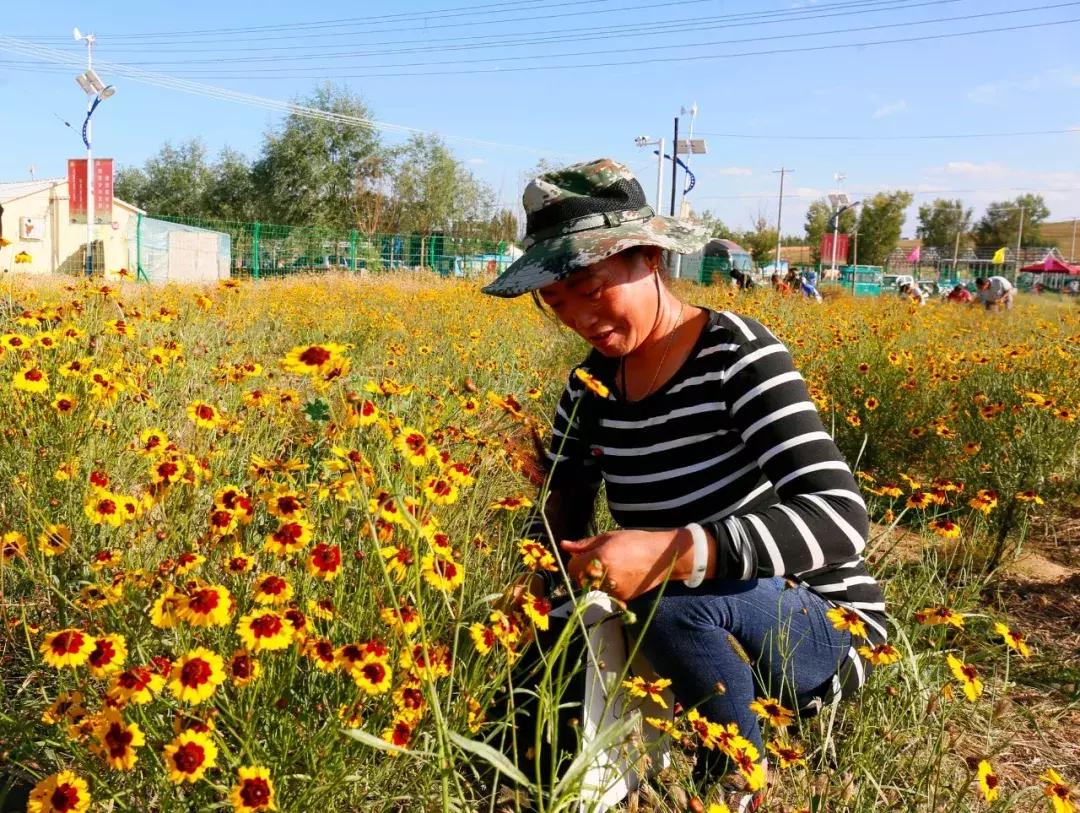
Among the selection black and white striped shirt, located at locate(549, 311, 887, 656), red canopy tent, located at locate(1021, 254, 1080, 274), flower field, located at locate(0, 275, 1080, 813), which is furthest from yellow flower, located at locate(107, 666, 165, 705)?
red canopy tent, located at locate(1021, 254, 1080, 274)

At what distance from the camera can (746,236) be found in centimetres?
5938

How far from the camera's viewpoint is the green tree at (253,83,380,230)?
35.4 meters

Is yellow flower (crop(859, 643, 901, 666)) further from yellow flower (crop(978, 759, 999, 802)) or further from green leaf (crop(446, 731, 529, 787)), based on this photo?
green leaf (crop(446, 731, 529, 787))

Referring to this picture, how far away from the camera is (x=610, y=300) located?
63.9 inches

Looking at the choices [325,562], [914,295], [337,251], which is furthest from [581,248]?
[337,251]

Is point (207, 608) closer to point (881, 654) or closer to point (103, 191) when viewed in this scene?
point (881, 654)

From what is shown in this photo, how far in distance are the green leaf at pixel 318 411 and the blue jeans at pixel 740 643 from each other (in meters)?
1.27

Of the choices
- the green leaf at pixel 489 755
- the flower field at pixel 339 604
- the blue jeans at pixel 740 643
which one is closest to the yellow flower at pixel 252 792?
the flower field at pixel 339 604

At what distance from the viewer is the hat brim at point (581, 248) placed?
151 centimetres

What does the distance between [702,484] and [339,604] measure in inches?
31.1

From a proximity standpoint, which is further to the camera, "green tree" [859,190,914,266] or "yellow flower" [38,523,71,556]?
"green tree" [859,190,914,266]

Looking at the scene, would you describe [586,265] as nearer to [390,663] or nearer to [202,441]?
[390,663]

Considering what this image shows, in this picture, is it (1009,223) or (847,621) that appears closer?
(847,621)

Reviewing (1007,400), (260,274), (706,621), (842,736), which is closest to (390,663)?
(706,621)
